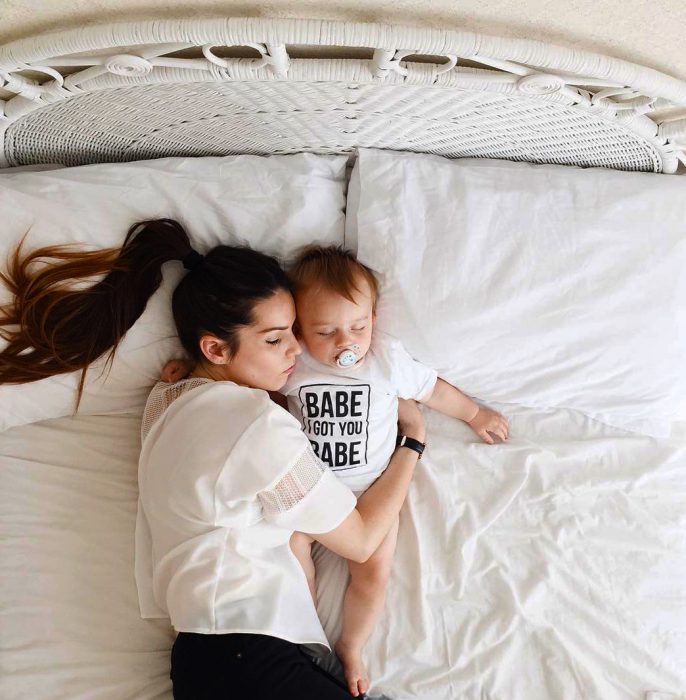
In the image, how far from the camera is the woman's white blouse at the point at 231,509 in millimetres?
Answer: 1042

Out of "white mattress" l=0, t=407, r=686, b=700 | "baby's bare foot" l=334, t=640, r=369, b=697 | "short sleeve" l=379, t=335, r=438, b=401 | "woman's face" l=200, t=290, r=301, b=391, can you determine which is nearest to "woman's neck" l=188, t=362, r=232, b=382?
"woman's face" l=200, t=290, r=301, b=391

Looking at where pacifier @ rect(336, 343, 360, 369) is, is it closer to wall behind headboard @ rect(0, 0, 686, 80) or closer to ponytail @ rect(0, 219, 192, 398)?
ponytail @ rect(0, 219, 192, 398)

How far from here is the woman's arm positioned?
3.78ft

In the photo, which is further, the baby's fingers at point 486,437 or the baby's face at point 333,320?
the baby's fingers at point 486,437

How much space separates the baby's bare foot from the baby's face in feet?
1.87

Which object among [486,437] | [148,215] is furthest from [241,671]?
[148,215]

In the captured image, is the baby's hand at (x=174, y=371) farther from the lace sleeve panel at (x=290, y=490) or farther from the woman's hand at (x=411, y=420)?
the woman's hand at (x=411, y=420)

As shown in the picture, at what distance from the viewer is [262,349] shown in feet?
3.87

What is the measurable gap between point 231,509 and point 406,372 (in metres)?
0.50

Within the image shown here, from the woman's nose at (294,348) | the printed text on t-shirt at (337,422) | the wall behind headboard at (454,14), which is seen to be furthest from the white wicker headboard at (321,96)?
the printed text on t-shirt at (337,422)

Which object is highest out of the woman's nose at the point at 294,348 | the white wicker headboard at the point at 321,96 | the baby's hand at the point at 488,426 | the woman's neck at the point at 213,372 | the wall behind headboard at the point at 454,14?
the wall behind headboard at the point at 454,14

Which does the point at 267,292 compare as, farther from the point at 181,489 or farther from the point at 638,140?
the point at 638,140

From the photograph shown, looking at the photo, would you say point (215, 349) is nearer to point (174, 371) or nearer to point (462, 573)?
point (174, 371)

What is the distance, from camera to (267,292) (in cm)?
117
